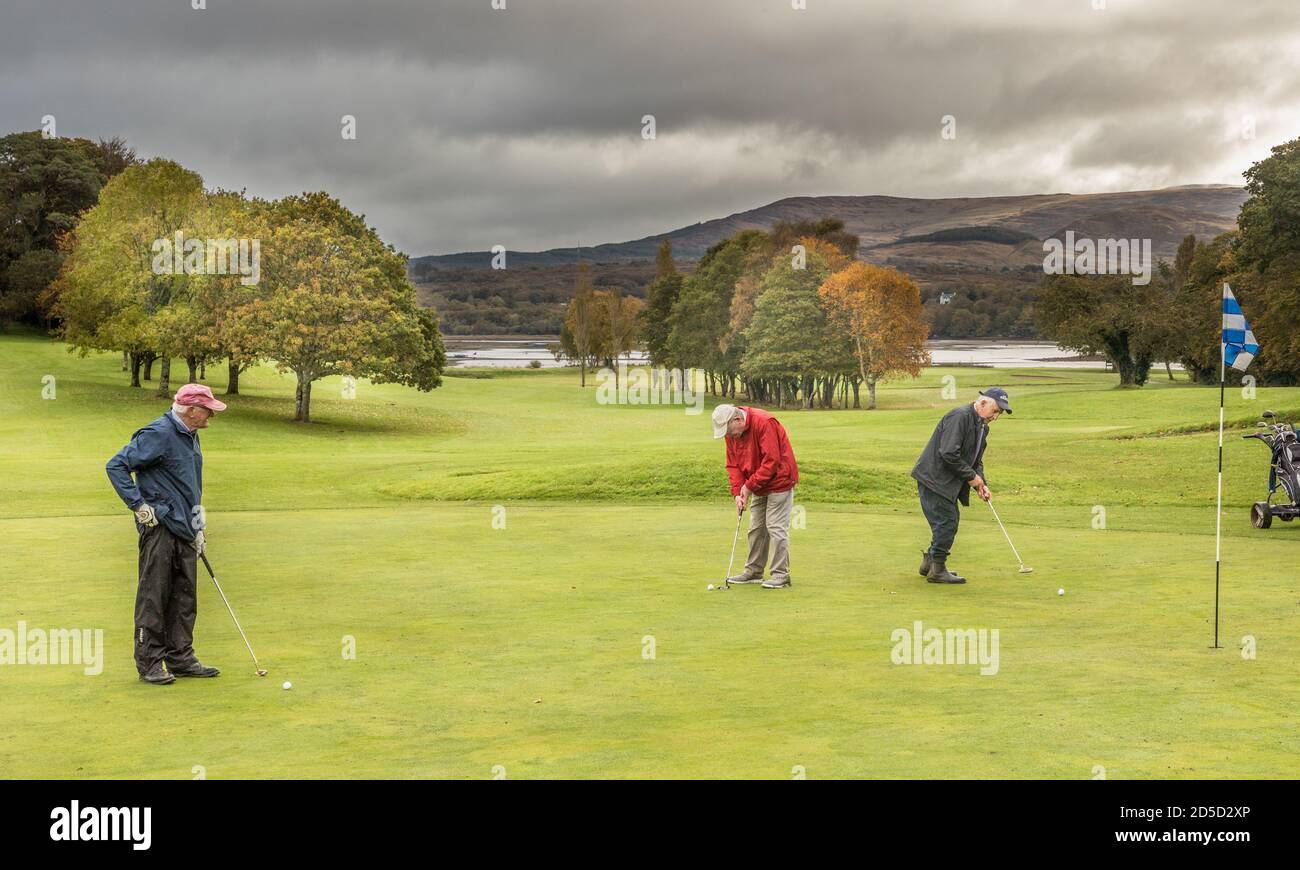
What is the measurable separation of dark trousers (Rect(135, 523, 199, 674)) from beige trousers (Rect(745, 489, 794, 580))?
24.9ft

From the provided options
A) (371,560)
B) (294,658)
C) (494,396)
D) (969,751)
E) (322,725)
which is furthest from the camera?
(494,396)

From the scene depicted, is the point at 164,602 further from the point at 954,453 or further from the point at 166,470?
the point at 954,453

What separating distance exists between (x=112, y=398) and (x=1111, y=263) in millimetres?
87203

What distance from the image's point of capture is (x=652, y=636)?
1337cm

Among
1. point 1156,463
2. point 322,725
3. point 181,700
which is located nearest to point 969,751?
point 322,725

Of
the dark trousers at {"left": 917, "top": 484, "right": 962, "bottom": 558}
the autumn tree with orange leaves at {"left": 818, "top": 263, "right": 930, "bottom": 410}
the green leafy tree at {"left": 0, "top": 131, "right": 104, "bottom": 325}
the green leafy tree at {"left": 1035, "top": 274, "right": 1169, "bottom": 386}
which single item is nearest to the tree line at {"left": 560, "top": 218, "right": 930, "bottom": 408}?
the autumn tree with orange leaves at {"left": 818, "top": 263, "right": 930, "bottom": 410}

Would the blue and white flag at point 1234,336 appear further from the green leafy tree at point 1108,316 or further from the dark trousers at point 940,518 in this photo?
the green leafy tree at point 1108,316

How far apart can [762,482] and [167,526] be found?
7849mm

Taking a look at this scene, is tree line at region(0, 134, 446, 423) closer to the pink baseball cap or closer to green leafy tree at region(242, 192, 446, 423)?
green leafy tree at region(242, 192, 446, 423)

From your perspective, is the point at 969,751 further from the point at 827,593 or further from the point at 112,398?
the point at 112,398

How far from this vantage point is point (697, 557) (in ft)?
65.9

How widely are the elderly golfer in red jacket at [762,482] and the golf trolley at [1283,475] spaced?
36.1 feet

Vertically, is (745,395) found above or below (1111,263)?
below

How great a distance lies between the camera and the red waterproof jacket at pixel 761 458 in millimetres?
17203
